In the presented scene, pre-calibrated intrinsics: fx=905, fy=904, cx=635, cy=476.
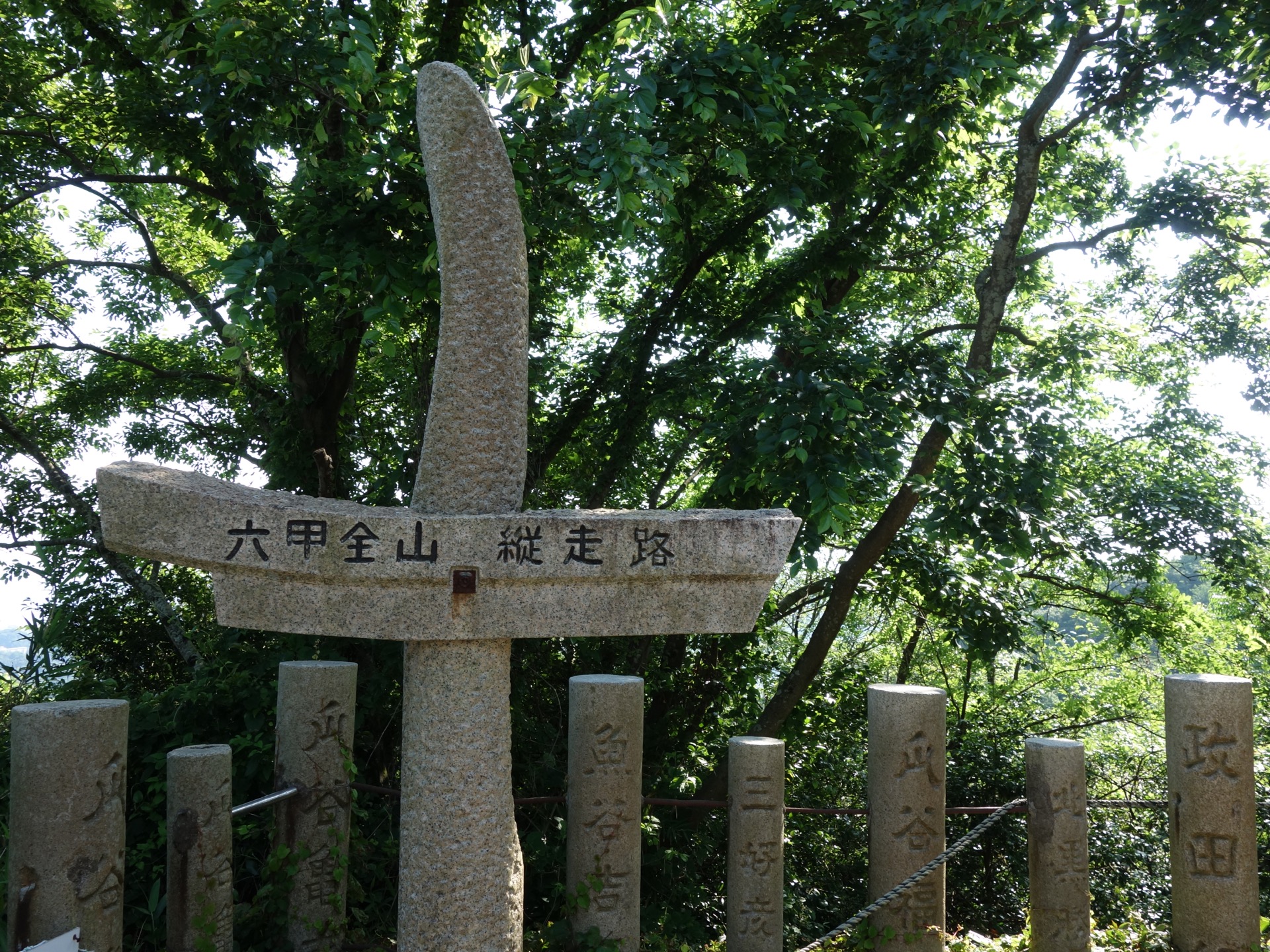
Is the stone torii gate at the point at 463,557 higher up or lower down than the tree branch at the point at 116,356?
lower down

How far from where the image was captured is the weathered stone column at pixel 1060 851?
11.3 ft

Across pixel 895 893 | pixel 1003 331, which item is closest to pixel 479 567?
pixel 895 893

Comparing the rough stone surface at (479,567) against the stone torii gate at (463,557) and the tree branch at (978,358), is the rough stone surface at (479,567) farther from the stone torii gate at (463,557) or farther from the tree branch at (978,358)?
the tree branch at (978,358)

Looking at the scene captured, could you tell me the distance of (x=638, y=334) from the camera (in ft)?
21.7

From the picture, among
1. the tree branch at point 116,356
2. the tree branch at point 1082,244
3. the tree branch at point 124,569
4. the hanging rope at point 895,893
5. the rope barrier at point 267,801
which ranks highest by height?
the tree branch at point 1082,244

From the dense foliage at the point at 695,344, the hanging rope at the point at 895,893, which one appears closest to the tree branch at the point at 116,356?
the dense foliage at the point at 695,344

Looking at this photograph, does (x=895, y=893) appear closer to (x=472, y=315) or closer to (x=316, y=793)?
(x=316, y=793)

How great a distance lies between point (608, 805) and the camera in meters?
3.35

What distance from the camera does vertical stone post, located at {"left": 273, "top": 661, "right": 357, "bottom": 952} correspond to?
335 cm

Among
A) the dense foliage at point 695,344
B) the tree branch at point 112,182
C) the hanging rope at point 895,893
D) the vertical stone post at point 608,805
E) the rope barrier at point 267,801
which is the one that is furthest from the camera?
the tree branch at point 112,182

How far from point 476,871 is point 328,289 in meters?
2.77

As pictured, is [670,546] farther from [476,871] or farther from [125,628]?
[125,628]

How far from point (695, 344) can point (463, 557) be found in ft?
14.2

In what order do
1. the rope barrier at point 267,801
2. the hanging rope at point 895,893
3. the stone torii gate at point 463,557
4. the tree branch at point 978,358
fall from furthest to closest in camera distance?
the tree branch at point 978,358 → the hanging rope at point 895,893 → the rope barrier at point 267,801 → the stone torii gate at point 463,557
